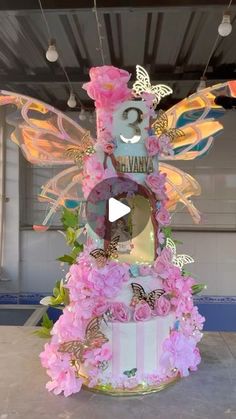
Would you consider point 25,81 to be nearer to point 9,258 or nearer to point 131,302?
point 9,258

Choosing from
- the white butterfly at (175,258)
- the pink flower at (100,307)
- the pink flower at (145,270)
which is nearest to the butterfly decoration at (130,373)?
the pink flower at (100,307)

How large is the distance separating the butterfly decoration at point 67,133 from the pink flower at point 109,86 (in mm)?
162

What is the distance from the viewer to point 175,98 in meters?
4.05

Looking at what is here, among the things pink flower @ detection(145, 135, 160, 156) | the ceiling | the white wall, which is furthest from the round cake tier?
the white wall

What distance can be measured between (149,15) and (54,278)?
8.48ft

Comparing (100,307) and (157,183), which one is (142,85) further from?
(100,307)

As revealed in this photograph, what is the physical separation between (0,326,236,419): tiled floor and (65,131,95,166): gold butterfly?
78cm

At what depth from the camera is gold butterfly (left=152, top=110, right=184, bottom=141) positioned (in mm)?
1531

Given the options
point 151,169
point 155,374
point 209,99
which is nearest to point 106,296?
point 155,374

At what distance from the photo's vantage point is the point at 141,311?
4.48 feet

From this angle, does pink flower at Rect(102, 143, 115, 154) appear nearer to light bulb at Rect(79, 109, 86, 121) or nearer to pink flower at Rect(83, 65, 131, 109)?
pink flower at Rect(83, 65, 131, 109)

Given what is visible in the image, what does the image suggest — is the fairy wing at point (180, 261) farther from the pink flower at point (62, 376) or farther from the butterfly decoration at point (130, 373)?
the pink flower at point (62, 376)
